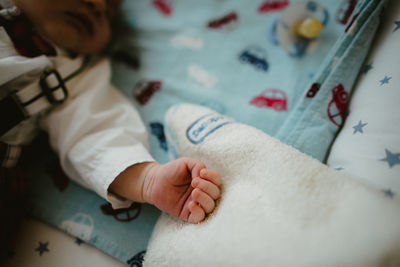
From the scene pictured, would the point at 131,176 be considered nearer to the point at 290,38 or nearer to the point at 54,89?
the point at 54,89

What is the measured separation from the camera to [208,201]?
42 centimetres

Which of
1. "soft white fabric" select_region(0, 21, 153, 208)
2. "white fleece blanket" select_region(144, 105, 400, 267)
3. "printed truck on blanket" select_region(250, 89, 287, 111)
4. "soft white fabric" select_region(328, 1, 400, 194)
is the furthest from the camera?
"printed truck on blanket" select_region(250, 89, 287, 111)

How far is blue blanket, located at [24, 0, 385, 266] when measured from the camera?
525 mm

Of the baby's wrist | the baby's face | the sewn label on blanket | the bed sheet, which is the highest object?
the baby's face

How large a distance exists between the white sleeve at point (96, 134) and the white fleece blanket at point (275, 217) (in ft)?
0.51

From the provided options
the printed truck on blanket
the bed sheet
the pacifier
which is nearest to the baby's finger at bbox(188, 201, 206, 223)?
the bed sheet

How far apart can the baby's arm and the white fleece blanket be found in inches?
0.9

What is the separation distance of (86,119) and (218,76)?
1.33 ft

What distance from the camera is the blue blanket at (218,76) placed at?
53 centimetres

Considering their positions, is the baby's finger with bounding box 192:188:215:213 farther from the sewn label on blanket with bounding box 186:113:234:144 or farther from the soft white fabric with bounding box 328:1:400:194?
the soft white fabric with bounding box 328:1:400:194

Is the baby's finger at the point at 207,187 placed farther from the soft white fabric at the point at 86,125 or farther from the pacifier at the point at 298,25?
the pacifier at the point at 298,25

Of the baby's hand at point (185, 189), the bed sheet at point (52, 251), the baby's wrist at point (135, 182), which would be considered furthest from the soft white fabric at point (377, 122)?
the bed sheet at point (52, 251)

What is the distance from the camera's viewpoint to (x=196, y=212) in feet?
1.36

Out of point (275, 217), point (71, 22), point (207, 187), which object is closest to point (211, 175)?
point (207, 187)
